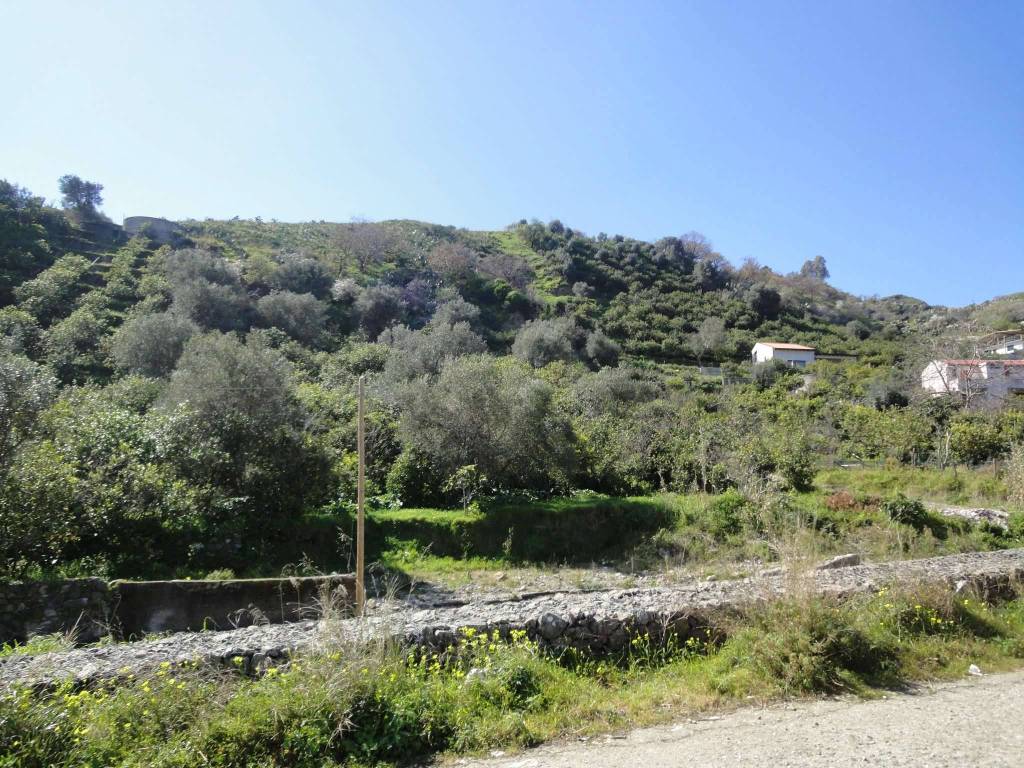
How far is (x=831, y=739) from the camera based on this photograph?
4363 mm

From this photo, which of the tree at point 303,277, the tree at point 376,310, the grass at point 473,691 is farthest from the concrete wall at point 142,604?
the tree at point 303,277

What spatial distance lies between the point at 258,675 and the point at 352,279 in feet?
156

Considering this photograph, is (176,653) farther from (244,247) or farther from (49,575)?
(244,247)

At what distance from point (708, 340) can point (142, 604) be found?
47.5 meters

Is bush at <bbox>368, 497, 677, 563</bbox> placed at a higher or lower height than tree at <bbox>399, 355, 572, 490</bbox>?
lower

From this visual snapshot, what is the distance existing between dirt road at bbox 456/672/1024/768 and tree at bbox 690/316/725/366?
152ft

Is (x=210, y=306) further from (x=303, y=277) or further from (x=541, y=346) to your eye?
(x=541, y=346)

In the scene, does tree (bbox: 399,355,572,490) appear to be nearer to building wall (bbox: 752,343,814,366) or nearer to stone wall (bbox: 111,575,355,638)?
stone wall (bbox: 111,575,355,638)

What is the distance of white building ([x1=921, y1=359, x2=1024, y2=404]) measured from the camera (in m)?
31.8

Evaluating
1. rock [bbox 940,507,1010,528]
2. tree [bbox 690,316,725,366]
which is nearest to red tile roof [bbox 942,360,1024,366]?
tree [bbox 690,316,725,366]

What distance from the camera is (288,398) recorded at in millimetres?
16375

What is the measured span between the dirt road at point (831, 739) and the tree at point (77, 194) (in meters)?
64.1

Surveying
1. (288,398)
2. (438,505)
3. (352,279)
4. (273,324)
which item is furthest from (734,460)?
(352,279)

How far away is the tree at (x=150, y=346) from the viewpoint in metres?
27.6
